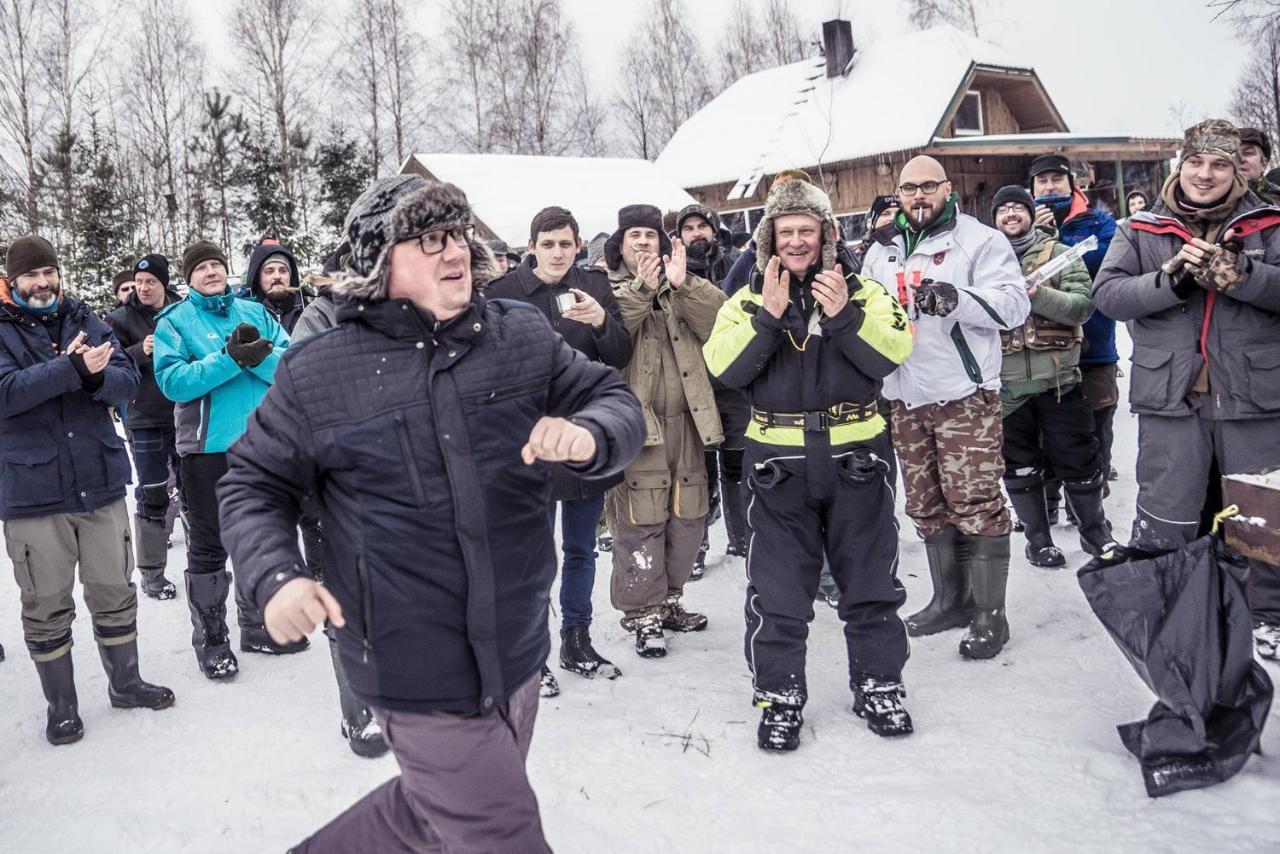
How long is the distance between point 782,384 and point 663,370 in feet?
3.20

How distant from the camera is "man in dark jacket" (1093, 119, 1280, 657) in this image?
331 cm

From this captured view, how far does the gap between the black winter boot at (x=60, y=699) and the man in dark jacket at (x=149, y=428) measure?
1.83m

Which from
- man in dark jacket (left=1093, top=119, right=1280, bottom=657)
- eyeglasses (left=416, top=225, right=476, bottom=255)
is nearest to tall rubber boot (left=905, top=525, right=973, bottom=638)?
man in dark jacket (left=1093, top=119, right=1280, bottom=657)

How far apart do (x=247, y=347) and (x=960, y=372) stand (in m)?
3.13

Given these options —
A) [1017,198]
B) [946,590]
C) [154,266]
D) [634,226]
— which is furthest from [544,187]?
[946,590]

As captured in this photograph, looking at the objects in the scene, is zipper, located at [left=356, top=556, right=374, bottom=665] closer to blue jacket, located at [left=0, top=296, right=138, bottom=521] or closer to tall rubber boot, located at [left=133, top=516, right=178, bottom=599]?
blue jacket, located at [left=0, top=296, right=138, bottom=521]

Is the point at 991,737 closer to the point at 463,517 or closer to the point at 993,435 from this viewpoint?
the point at 993,435

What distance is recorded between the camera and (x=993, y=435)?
394cm

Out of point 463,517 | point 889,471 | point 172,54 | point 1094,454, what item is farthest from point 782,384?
point 172,54

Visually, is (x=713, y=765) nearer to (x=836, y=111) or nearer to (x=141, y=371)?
(x=141, y=371)

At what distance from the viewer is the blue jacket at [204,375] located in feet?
13.6

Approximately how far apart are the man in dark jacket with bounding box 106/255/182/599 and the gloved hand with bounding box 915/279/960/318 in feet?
15.0

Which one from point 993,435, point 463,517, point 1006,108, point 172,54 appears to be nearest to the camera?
point 463,517

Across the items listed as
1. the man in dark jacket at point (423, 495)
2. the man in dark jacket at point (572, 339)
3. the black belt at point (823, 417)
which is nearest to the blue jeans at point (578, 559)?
the man in dark jacket at point (572, 339)
